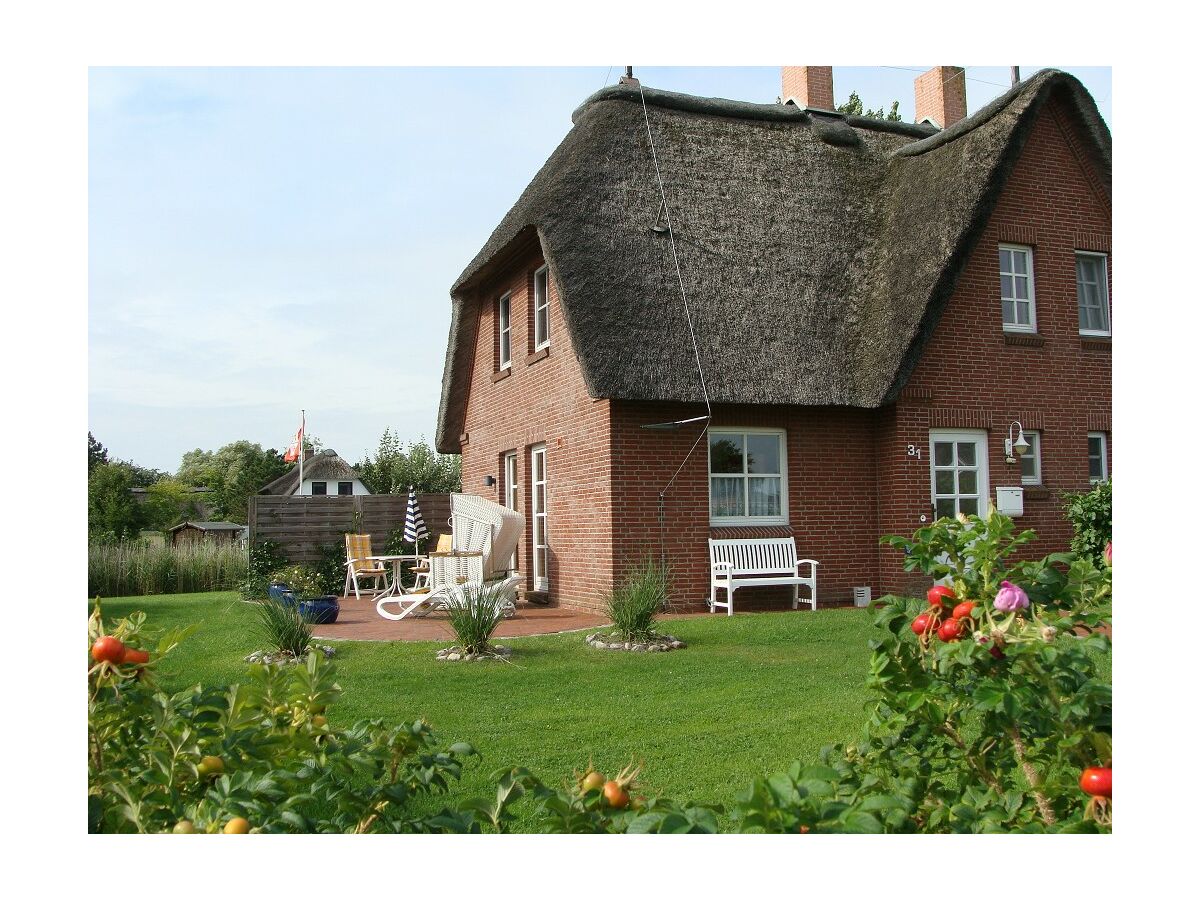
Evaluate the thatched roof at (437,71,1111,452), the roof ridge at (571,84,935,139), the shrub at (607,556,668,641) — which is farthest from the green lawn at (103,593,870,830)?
the roof ridge at (571,84,935,139)

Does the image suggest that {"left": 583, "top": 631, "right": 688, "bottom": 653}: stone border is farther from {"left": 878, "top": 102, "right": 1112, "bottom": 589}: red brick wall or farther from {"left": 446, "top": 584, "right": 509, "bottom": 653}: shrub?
{"left": 878, "top": 102, "right": 1112, "bottom": 589}: red brick wall

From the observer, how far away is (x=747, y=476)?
12.5 m

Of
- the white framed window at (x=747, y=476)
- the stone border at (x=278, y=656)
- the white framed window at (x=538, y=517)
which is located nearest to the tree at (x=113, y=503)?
the white framed window at (x=538, y=517)

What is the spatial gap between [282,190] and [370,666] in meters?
4.66

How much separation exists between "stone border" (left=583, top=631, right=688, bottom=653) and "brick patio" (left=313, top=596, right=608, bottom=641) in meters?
1.15

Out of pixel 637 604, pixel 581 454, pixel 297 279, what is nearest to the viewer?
pixel 297 279

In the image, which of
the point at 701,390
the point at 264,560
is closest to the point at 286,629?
the point at 701,390

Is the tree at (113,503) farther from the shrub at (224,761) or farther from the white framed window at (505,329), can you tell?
the shrub at (224,761)

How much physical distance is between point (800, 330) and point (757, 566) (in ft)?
9.85

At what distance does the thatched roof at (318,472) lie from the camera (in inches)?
1955

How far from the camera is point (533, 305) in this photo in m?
14.2

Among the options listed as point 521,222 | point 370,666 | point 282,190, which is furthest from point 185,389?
point 521,222

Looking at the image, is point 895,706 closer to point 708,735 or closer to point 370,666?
point 708,735

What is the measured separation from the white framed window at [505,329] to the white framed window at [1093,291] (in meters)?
8.29
